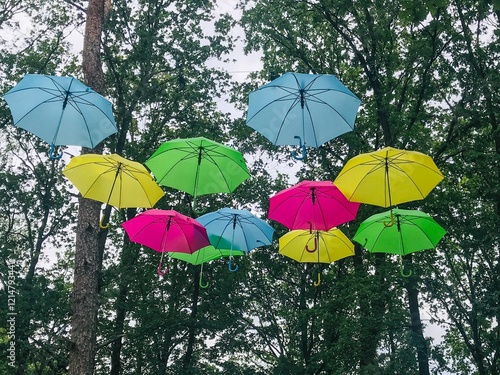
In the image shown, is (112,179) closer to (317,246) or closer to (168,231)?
(168,231)

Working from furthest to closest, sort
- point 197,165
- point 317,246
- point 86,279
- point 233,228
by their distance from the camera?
1. point 317,246
2. point 233,228
3. point 86,279
4. point 197,165

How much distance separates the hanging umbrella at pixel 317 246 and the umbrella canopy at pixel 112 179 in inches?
84.3

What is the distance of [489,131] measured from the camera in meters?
12.9

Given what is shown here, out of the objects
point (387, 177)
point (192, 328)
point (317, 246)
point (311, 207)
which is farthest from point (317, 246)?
point (192, 328)

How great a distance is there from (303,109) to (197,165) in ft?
4.73

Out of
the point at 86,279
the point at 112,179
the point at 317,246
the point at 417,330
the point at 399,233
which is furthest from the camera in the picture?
the point at 417,330

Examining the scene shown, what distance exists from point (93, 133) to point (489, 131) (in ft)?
35.6

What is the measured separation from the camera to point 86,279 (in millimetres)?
6363

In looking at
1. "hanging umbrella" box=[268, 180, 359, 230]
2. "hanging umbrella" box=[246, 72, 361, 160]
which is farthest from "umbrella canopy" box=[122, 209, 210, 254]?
"hanging umbrella" box=[246, 72, 361, 160]

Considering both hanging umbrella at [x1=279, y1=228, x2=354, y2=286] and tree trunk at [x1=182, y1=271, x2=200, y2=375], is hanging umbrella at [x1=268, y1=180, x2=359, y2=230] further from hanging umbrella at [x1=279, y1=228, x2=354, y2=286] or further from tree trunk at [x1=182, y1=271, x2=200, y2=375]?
tree trunk at [x1=182, y1=271, x2=200, y2=375]

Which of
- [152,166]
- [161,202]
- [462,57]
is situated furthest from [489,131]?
[152,166]

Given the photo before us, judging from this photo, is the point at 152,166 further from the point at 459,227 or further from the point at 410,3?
the point at 459,227

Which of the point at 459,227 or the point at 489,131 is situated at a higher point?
the point at 489,131

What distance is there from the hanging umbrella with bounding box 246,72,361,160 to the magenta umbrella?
1.42 meters
